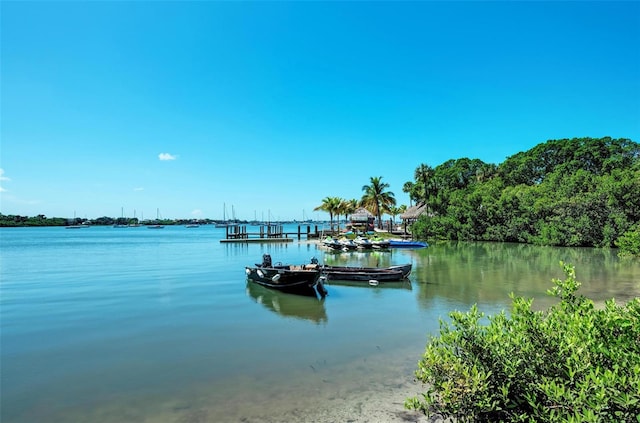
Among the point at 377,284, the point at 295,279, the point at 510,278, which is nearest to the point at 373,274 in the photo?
the point at 377,284

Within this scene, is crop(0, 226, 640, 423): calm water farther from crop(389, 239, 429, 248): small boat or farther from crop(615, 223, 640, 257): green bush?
crop(389, 239, 429, 248): small boat

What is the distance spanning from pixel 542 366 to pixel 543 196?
4504 cm

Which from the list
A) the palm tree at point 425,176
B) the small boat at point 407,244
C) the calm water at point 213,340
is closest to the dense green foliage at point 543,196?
the palm tree at point 425,176

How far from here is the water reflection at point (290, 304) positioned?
13.2 metres

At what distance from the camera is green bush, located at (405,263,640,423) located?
3.03 metres

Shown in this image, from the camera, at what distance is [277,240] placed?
53438mm

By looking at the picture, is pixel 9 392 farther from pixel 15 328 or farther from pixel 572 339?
pixel 572 339

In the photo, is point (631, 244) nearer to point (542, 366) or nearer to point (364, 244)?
point (542, 366)

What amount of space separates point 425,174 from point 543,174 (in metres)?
16.2

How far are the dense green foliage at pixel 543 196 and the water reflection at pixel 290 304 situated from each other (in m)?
27.2

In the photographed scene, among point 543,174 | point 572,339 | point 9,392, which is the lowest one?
point 9,392

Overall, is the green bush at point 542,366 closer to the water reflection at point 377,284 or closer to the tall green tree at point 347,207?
the water reflection at point 377,284

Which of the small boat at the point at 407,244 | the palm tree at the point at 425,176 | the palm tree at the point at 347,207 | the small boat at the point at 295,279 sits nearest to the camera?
the small boat at the point at 295,279

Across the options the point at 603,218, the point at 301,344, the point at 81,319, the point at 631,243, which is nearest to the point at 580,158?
the point at 603,218
